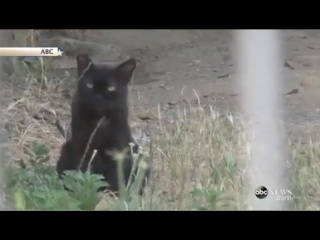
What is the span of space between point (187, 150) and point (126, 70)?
1.21 feet

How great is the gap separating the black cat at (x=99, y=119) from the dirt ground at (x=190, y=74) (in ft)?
0.13

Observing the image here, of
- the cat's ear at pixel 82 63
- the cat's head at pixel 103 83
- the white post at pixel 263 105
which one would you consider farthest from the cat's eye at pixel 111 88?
the white post at pixel 263 105

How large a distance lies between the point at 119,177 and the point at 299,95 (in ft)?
2.39

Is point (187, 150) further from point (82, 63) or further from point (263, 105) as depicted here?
point (82, 63)

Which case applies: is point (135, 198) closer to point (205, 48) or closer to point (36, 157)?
point (36, 157)

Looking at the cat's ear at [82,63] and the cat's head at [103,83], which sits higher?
the cat's ear at [82,63]

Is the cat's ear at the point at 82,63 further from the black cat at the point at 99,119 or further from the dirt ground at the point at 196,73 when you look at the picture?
the dirt ground at the point at 196,73

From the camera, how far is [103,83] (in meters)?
1.54

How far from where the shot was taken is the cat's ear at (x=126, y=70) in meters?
1.56

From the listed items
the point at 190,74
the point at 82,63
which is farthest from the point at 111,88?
the point at 190,74

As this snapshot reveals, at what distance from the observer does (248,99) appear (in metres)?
1.57

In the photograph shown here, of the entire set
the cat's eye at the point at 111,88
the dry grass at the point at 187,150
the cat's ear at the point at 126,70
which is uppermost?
the cat's ear at the point at 126,70

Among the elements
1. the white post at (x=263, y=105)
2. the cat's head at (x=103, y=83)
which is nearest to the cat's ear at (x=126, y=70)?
the cat's head at (x=103, y=83)

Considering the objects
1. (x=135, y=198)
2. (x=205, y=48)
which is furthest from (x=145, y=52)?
(x=135, y=198)
